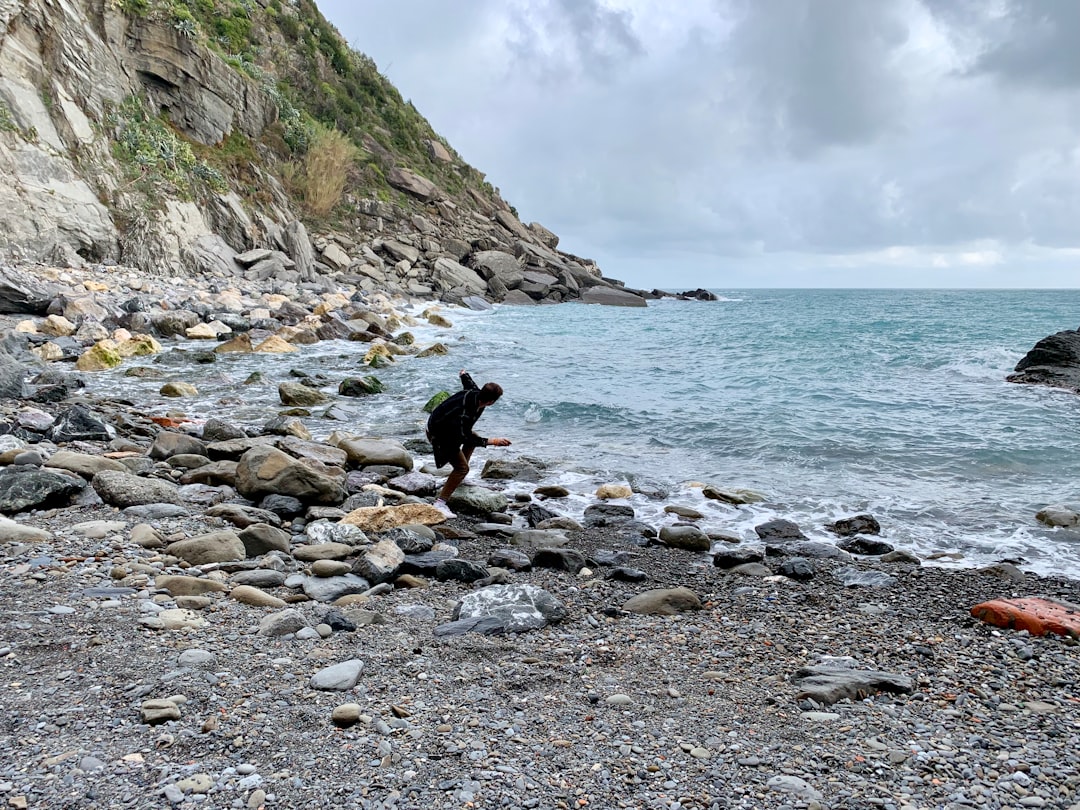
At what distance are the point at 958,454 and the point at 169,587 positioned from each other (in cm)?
1011

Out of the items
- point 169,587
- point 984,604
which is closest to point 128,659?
point 169,587

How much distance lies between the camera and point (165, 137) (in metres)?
27.4

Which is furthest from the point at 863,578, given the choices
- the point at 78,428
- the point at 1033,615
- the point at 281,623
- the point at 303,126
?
the point at 303,126

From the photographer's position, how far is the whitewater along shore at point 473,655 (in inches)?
105

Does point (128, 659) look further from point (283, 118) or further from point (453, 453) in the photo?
point (283, 118)

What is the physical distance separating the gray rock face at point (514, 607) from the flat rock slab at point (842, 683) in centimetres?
151

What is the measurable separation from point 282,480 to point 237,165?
30919 millimetres

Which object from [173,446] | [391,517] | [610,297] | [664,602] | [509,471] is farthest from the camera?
[610,297]

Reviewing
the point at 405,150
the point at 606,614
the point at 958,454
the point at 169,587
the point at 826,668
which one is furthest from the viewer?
the point at 405,150

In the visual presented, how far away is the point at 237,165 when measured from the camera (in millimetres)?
32875

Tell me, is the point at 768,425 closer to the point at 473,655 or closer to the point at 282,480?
the point at 282,480

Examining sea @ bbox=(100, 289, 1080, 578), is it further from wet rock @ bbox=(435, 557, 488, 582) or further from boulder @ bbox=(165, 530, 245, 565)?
boulder @ bbox=(165, 530, 245, 565)

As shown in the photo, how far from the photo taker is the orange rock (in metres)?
4.48

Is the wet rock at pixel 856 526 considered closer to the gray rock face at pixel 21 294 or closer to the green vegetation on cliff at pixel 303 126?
the gray rock face at pixel 21 294
